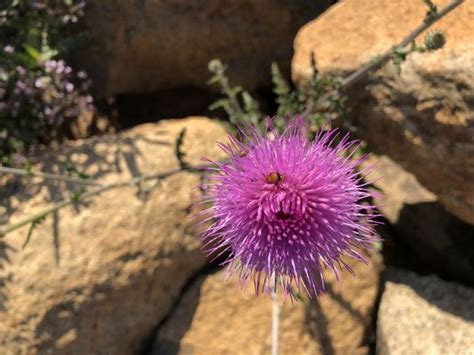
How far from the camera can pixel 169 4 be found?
164 inches

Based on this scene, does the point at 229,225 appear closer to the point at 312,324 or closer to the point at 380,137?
the point at 380,137

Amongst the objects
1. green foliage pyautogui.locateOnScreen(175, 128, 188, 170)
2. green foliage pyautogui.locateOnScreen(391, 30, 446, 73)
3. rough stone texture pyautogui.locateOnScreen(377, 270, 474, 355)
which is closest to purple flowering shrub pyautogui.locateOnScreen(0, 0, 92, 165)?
green foliage pyautogui.locateOnScreen(175, 128, 188, 170)

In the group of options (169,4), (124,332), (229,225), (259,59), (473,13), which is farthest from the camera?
(259,59)

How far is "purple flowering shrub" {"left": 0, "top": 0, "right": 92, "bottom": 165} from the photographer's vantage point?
3.80 metres

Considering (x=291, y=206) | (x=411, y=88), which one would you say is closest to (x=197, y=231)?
(x=291, y=206)

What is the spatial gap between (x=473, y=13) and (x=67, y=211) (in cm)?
301

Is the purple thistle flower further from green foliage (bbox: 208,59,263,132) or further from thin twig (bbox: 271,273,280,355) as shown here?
green foliage (bbox: 208,59,263,132)

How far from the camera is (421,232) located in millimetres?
4004

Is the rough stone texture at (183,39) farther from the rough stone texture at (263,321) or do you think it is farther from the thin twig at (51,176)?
the rough stone texture at (263,321)

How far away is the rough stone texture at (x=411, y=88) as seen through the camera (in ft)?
9.55

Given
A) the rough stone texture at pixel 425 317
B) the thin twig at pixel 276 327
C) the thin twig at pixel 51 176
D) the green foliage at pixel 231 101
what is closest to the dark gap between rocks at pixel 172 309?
the thin twig at pixel 276 327

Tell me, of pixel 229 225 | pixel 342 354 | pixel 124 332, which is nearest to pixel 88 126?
pixel 124 332

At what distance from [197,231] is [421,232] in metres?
1.79

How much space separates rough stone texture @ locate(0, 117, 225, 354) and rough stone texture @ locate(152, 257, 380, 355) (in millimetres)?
198
